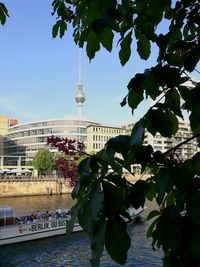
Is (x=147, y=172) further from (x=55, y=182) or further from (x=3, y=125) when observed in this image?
(x=3, y=125)

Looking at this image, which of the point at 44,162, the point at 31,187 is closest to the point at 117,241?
the point at 31,187

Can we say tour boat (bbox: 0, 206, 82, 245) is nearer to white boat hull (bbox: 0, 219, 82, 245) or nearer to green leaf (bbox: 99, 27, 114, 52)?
white boat hull (bbox: 0, 219, 82, 245)

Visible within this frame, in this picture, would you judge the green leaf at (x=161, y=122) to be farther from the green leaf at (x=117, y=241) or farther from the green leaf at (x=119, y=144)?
the green leaf at (x=117, y=241)

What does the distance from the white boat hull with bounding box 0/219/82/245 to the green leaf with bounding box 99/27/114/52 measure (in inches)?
1254

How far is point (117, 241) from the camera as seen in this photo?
1519 millimetres

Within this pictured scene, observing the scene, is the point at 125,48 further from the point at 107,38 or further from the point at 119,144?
the point at 119,144

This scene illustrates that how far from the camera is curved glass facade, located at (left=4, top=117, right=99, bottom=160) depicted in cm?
13312

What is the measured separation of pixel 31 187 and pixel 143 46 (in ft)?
266

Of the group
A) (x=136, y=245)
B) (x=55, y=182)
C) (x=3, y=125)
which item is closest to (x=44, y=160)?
(x=55, y=182)

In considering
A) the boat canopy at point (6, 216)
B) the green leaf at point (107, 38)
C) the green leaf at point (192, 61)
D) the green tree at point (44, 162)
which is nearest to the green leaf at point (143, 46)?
the green leaf at point (107, 38)

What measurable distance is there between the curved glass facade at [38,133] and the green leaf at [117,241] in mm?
122508

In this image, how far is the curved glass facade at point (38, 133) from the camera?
133m

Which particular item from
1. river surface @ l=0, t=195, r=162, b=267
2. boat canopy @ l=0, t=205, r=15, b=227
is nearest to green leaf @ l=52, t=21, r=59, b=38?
river surface @ l=0, t=195, r=162, b=267

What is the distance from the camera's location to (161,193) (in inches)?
66.3
